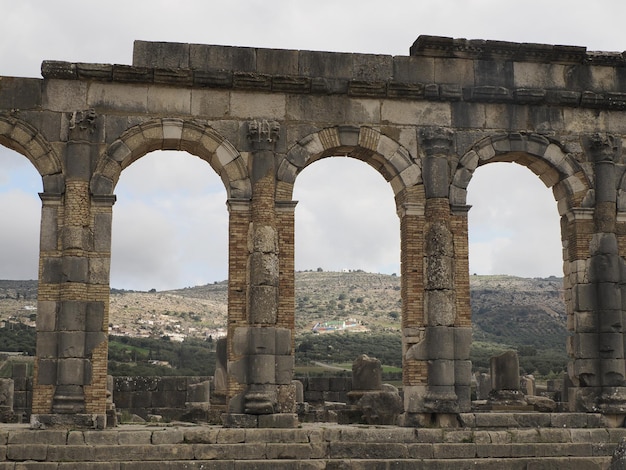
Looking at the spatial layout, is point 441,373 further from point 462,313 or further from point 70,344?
Answer: point 70,344

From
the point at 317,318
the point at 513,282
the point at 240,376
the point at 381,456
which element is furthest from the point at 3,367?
the point at 513,282

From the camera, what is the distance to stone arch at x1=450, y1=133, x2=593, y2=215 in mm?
17656

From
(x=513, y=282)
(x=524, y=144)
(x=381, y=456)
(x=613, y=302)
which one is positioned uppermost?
(x=513, y=282)

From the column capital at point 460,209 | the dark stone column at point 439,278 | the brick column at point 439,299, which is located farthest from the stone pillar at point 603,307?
the dark stone column at point 439,278

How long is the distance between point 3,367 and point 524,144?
18.1 metres

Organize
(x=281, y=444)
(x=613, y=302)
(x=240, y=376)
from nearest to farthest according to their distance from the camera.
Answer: (x=281, y=444), (x=240, y=376), (x=613, y=302)

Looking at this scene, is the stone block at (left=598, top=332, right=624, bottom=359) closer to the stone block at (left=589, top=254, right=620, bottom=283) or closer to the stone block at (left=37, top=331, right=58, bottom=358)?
the stone block at (left=589, top=254, right=620, bottom=283)

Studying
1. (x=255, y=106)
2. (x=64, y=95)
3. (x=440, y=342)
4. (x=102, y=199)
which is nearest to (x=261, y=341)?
(x=440, y=342)

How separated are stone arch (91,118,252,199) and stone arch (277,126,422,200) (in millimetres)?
795

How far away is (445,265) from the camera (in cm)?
1709

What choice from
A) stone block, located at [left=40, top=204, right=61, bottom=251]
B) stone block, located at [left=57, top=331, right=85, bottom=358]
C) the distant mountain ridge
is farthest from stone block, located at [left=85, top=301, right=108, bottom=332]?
the distant mountain ridge

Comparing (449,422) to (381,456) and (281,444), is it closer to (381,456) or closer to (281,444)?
(381,456)

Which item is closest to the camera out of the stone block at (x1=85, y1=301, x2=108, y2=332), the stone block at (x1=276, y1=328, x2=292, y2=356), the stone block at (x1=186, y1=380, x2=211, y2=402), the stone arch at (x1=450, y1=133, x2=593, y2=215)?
the stone block at (x1=85, y1=301, x2=108, y2=332)

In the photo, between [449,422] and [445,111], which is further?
[445,111]
